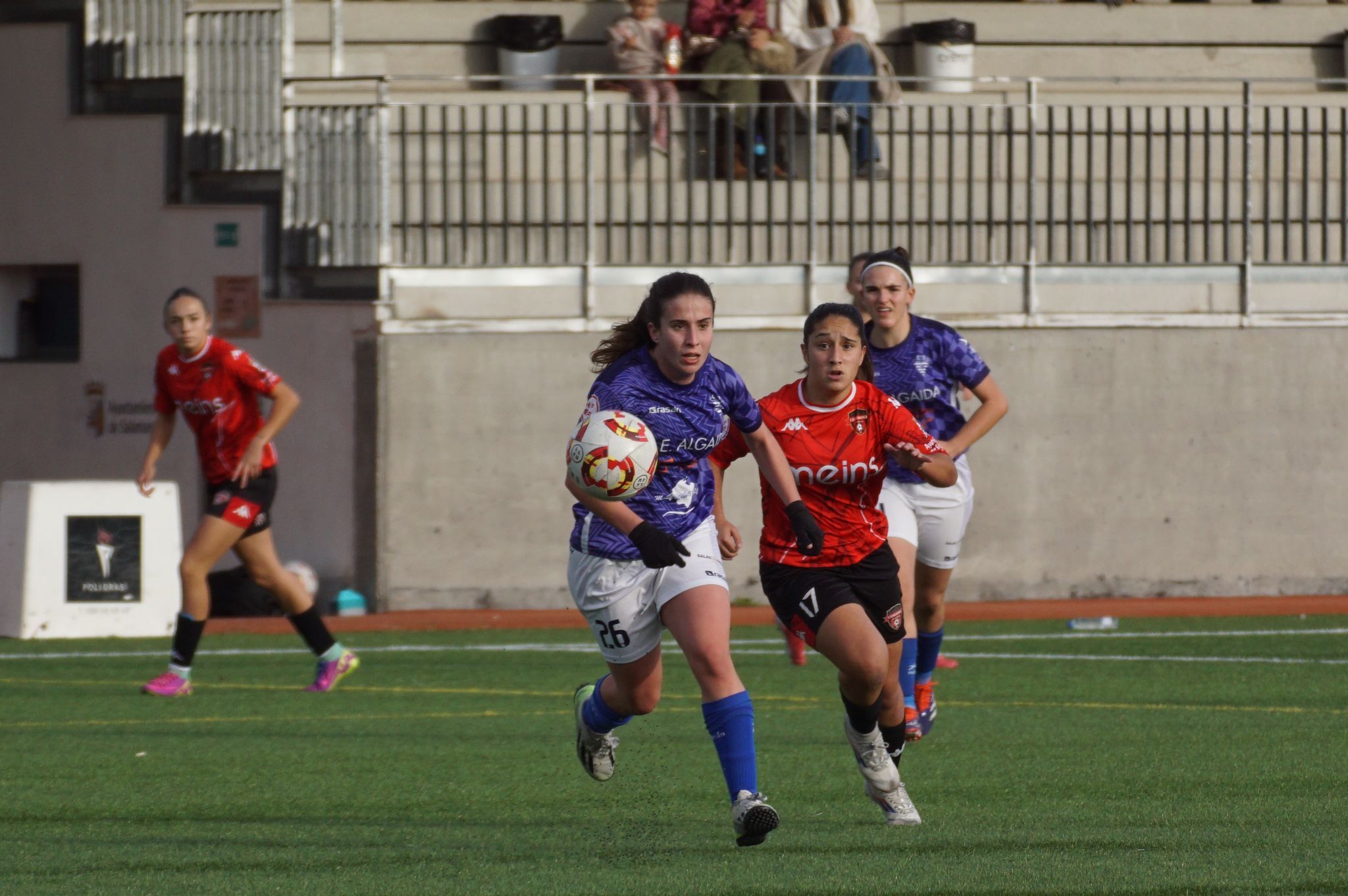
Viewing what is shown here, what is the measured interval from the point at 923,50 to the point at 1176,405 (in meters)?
4.81

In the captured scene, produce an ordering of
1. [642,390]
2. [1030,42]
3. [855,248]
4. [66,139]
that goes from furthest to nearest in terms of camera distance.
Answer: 1. [1030,42]
2. [66,139]
3. [855,248]
4. [642,390]

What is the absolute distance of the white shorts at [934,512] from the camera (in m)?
9.28

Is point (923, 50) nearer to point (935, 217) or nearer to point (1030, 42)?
point (1030, 42)

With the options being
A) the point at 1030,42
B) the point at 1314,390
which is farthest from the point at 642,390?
the point at 1030,42

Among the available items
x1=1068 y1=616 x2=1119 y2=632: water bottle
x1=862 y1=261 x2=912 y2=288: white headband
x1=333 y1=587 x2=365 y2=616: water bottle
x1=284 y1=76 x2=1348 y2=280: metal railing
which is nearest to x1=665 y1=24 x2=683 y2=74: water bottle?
x1=284 y1=76 x2=1348 y2=280: metal railing

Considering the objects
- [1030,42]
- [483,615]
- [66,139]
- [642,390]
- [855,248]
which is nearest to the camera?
[642,390]

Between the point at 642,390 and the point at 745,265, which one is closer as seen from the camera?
the point at 642,390

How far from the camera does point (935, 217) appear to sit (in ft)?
57.5

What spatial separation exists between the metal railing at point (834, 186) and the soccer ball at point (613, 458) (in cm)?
1062

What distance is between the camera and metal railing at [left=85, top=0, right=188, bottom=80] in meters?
18.6

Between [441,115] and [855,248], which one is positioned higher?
[441,115]

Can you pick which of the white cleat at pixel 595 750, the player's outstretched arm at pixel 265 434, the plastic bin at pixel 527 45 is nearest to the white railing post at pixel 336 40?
the plastic bin at pixel 527 45

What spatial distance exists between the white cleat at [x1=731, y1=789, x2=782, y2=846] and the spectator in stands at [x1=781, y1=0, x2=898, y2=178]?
11.7m

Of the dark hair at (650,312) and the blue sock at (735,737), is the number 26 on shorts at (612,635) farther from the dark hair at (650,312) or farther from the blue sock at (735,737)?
the dark hair at (650,312)
